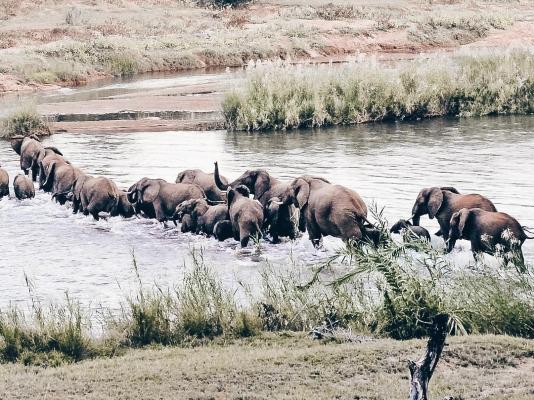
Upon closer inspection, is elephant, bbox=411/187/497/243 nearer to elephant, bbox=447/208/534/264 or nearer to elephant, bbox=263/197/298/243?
elephant, bbox=447/208/534/264

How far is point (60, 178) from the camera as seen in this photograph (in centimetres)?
1972

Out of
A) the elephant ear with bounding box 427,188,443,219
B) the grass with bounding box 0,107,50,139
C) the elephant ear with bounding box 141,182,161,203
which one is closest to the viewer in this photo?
the elephant ear with bounding box 427,188,443,219

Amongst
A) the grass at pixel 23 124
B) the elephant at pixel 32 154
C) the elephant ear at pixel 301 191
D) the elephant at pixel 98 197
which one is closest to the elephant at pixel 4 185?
the elephant at pixel 32 154

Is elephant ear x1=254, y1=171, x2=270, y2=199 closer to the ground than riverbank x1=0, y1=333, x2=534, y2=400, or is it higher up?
higher up

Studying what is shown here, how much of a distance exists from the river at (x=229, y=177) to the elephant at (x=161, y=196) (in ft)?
0.95

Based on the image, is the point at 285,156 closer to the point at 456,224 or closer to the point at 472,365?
the point at 456,224

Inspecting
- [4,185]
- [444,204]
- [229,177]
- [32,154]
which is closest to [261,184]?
[444,204]

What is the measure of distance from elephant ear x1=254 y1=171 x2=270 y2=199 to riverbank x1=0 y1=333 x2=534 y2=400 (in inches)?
283

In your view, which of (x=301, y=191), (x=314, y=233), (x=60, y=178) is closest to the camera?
(x=314, y=233)

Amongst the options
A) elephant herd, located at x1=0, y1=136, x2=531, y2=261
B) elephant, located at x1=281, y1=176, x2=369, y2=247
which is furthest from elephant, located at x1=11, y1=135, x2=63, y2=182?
elephant, located at x1=281, y1=176, x2=369, y2=247

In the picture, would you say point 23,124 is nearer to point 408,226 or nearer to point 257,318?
point 408,226

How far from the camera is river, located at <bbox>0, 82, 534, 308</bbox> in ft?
46.8

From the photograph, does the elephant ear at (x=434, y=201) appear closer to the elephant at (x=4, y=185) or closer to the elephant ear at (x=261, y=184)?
the elephant ear at (x=261, y=184)

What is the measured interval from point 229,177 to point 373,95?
10.2 metres
